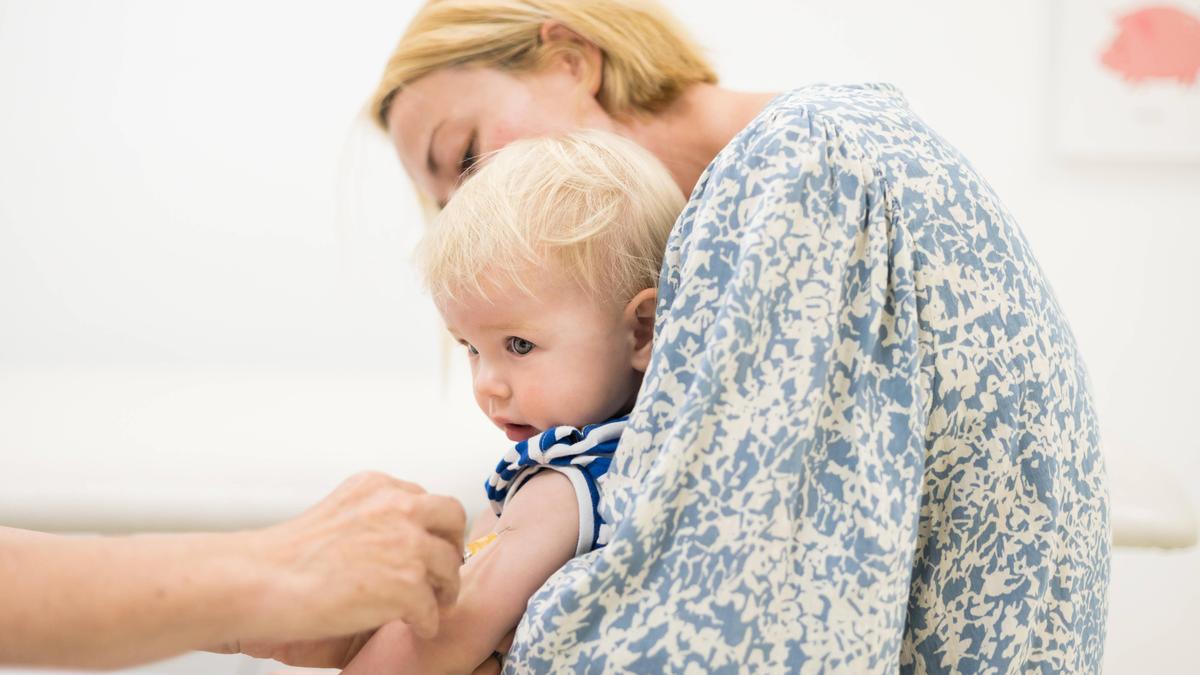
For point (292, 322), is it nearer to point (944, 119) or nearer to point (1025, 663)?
point (944, 119)

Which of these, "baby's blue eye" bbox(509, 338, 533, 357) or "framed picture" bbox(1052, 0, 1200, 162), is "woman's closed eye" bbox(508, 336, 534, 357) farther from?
"framed picture" bbox(1052, 0, 1200, 162)

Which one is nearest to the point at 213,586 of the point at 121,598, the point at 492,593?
the point at 121,598

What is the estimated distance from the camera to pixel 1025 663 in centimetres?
88

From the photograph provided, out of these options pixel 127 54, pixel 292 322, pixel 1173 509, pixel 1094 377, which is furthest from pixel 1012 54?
pixel 127 54

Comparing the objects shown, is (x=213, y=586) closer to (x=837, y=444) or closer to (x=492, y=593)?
(x=492, y=593)

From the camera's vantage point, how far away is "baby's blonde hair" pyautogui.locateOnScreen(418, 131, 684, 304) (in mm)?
967

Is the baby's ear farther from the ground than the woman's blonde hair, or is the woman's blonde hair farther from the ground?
the woman's blonde hair

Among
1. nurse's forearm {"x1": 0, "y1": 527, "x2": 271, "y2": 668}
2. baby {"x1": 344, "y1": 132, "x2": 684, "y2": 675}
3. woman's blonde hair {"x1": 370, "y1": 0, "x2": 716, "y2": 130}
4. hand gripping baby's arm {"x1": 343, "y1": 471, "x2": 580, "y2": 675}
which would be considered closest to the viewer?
nurse's forearm {"x1": 0, "y1": 527, "x2": 271, "y2": 668}

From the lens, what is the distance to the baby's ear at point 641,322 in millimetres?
997

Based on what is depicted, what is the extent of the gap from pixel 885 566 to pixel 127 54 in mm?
2915

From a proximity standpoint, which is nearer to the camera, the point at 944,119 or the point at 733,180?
the point at 733,180

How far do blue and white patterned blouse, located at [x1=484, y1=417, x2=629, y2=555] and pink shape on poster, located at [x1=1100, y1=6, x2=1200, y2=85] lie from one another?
106 inches

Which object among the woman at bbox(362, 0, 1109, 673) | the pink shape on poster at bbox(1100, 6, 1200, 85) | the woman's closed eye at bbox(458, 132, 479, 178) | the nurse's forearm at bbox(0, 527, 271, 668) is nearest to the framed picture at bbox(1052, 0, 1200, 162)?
the pink shape on poster at bbox(1100, 6, 1200, 85)

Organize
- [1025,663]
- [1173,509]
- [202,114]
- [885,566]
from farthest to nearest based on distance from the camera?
[202,114] < [1173,509] < [1025,663] < [885,566]
